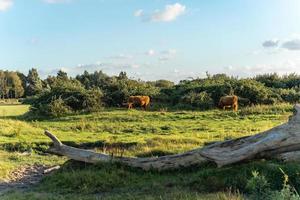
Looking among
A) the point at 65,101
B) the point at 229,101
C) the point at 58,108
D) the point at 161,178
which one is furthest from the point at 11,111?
the point at 161,178

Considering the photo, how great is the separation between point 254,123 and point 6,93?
247 feet

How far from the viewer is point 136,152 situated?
14414 millimetres

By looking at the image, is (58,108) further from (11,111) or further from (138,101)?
(11,111)

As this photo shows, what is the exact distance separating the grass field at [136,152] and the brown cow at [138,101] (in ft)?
13.6

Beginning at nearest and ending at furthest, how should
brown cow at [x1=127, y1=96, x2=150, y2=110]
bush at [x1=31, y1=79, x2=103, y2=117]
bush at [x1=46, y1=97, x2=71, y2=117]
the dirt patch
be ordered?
the dirt patch → bush at [x1=46, y1=97, x2=71, y2=117] → bush at [x1=31, y1=79, x2=103, y2=117] → brown cow at [x1=127, y1=96, x2=150, y2=110]

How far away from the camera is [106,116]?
90.6ft

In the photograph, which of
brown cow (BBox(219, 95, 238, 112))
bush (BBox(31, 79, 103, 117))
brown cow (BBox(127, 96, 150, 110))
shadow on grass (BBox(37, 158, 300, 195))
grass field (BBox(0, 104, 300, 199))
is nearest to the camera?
shadow on grass (BBox(37, 158, 300, 195))

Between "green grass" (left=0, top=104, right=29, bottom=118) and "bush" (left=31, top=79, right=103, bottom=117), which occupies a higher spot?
"bush" (left=31, top=79, right=103, bottom=117)

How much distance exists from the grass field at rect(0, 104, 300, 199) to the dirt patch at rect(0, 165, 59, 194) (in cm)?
26

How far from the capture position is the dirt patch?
1116cm

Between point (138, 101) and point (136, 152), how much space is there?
704 inches

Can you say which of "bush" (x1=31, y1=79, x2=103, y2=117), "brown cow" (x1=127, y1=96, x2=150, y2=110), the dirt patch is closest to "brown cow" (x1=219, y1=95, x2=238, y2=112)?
"brown cow" (x1=127, y1=96, x2=150, y2=110)

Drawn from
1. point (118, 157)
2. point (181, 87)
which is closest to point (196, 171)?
point (118, 157)

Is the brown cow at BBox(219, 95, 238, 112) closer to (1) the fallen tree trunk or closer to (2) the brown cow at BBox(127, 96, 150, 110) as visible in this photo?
(2) the brown cow at BBox(127, 96, 150, 110)
